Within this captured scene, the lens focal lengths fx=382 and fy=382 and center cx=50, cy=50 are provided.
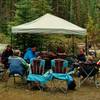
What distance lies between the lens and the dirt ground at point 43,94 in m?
10.1

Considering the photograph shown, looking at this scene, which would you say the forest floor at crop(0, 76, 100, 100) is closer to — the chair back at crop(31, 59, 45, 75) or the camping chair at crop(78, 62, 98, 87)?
the camping chair at crop(78, 62, 98, 87)

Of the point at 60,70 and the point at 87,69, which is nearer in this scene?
the point at 60,70

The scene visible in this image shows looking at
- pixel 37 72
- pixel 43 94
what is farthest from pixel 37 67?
pixel 43 94

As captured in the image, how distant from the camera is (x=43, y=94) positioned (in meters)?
Result: 10.5

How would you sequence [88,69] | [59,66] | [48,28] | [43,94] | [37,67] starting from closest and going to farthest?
1. [43,94]
2. [59,66]
3. [37,67]
4. [88,69]
5. [48,28]

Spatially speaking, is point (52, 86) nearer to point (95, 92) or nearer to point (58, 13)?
point (95, 92)

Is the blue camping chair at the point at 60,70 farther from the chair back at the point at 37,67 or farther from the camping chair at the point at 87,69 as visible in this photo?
the camping chair at the point at 87,69

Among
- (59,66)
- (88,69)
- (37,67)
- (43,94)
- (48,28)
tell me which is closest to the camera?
(43,94)

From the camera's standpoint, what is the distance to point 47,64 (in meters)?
14.3

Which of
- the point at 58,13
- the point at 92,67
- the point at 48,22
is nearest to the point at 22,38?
the point at 48,22

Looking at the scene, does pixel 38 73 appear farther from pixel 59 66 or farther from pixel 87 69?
pixel 87 69

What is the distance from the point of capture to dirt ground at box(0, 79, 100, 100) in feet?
33.0

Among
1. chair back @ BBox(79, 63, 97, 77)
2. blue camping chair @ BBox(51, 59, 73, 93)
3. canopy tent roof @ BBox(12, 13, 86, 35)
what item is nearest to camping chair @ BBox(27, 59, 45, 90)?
blue camping chair @ BBox(51, 59, 73, 93)

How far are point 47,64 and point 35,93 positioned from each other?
372 cm
